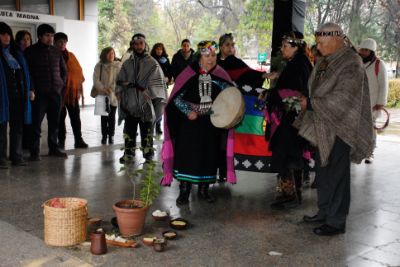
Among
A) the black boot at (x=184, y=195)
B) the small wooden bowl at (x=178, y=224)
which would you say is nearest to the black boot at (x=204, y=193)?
the black boot at (x=184, y=195)

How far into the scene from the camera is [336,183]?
3.93 m

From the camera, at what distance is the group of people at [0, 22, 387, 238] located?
151 inches

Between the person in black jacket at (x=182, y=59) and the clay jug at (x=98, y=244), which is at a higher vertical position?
the person in black jacket at (x=182, y=59)

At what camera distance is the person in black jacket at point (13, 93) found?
5.86m

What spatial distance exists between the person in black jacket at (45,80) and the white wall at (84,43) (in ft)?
22.0

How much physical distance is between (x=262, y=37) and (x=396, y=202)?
16.3 m

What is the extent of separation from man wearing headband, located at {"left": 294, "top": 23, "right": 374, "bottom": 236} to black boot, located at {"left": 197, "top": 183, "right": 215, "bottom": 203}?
1.25 m

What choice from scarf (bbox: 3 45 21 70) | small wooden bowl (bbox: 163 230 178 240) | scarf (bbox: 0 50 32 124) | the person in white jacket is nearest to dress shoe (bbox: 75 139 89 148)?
scarf (bbox: 0 50 32 124)

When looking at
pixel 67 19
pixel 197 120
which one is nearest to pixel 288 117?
pixel 197 120

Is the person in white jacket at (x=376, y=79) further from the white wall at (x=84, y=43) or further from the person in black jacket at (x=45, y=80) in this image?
the white wall at (x=84, y=43)

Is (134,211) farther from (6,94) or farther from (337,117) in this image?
(6,94)

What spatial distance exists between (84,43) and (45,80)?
24.2ft

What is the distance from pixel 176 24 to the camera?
29516 mm

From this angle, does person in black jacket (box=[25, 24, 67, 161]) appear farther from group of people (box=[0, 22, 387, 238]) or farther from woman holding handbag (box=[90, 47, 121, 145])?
woman holding handbag (box=[90, 47, 121, 145])
